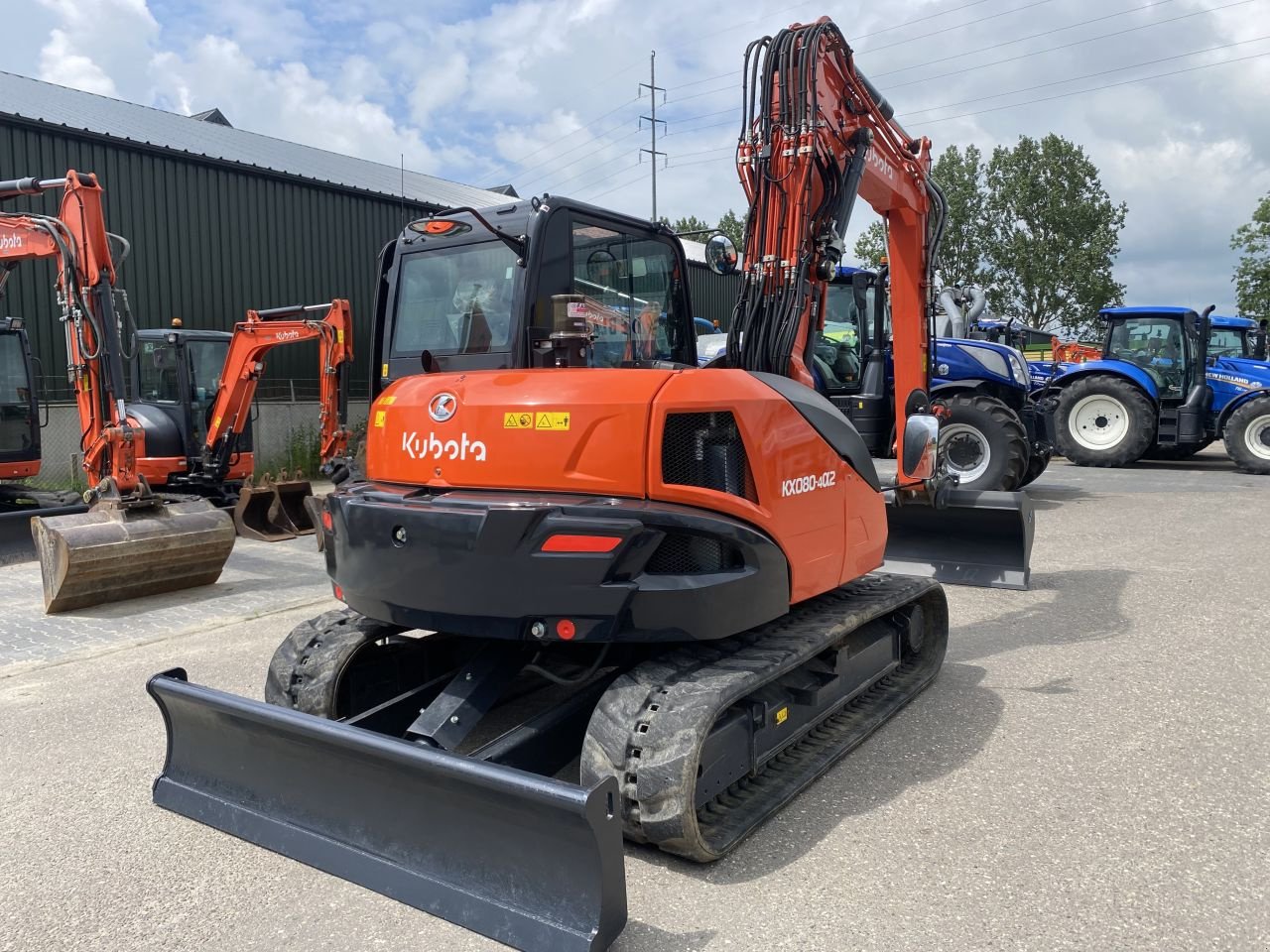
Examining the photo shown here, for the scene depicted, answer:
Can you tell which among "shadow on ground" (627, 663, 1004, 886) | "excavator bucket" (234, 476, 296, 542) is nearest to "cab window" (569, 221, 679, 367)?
"shadow on ground" (627, 663, 1004, 886)

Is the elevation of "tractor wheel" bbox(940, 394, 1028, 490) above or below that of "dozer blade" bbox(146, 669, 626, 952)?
above

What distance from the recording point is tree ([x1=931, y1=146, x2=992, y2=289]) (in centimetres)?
4219

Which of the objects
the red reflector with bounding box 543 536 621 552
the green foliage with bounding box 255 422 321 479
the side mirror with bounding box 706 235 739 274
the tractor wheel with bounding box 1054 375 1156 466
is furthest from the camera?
the green foliage with bounding box 255 422 321 479

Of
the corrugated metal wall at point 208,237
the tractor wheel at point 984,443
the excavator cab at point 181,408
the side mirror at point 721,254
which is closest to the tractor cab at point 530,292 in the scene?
the side mirror at point 721,254

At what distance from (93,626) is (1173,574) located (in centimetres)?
800

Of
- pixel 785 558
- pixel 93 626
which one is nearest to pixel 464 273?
pixel 785 558

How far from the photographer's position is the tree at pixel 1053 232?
4025 cm

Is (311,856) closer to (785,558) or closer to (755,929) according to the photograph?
(755,929)

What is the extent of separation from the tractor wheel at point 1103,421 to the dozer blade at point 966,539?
9.62m

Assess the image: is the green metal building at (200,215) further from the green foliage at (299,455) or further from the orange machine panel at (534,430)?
the orange machine panel at (534,430)

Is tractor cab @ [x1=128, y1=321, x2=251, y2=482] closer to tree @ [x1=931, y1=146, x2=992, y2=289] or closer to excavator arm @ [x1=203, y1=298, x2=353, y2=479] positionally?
excavator arm @ [x1=203, y1=298, x2=353, y2=479]

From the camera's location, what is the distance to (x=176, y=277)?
15508 mm

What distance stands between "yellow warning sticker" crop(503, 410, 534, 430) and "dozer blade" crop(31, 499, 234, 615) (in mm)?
5120

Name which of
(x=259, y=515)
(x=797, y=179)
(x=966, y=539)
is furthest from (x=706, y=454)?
(x=259, y=515)
